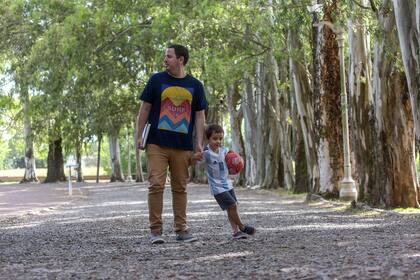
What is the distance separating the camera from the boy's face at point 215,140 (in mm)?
8523

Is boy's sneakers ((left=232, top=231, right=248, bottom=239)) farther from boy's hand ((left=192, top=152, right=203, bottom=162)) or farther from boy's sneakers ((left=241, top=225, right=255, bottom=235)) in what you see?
boy's hand ((left=192, top=152, right=203, bottom=162))

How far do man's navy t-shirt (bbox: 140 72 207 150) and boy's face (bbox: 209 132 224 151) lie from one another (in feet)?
1.15

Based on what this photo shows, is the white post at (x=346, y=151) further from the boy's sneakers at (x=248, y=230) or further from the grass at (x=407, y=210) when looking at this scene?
the boy's sneakers at (x=248, y=230)

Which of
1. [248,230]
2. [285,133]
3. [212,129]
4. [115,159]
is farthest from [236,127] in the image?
[212,129]

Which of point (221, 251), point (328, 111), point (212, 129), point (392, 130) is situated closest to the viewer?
point (221, 251)

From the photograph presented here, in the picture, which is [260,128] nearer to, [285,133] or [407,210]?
[285,133]

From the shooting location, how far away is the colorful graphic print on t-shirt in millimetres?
8180

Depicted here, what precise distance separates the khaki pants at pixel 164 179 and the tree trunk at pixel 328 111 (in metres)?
10.8

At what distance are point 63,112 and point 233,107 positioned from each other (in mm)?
10331

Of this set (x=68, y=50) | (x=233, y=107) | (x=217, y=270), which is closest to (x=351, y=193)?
(x=217, y=270)

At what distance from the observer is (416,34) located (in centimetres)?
1021

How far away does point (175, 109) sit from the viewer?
824 cm

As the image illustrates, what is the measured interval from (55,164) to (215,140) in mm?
48697

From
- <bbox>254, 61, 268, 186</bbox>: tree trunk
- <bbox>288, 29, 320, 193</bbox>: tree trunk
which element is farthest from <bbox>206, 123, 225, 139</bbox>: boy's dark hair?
<bbox>254, 61, 268, 186</bbox>: tree trunk
